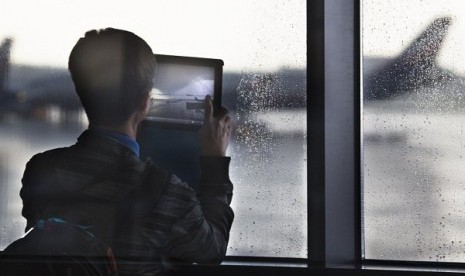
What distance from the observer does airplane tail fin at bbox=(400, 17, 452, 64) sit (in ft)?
5.96

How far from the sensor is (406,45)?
182 centimetres

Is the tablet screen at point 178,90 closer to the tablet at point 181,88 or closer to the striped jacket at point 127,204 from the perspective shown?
the tablet at point 181,88

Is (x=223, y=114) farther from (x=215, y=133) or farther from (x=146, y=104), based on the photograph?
(x=146, y=104)

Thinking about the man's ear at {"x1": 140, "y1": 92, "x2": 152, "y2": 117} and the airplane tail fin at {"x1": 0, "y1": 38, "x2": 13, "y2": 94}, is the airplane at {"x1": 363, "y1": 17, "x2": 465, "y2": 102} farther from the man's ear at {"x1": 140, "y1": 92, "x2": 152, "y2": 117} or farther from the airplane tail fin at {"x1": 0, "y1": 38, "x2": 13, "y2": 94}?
the airplane tail fin at {"x1": 0, "y1": 38, "x2": 13, "y2": 94}

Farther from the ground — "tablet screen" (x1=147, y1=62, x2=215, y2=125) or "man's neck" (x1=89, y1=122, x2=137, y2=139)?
"tablet screen" (x1=147, y1=62, x2=215, y2=125)

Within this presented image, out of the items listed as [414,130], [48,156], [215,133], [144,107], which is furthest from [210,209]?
[414,130]

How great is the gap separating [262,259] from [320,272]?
142mm

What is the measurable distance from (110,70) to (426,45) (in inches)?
30.2

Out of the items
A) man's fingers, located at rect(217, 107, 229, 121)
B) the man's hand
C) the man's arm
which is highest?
man's fingers, located at rect(217, 107, 229, 121)

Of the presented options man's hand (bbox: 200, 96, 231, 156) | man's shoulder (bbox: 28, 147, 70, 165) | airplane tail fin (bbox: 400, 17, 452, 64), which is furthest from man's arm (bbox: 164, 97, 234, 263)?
airplane tail fin (bbox: 400, 17, 452, 64)

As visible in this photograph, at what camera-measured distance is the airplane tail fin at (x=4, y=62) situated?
1.79 metres

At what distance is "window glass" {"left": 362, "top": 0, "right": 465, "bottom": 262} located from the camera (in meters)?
1.79

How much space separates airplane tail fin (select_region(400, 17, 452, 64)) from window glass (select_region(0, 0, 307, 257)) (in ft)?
0.88

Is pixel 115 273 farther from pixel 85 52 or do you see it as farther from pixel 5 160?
pixel 85 52
